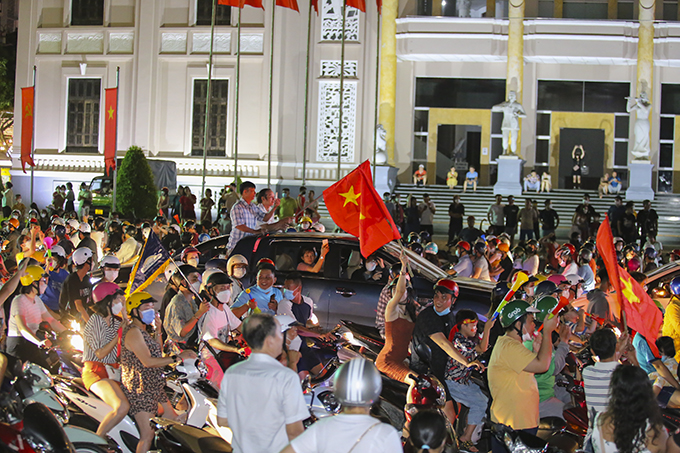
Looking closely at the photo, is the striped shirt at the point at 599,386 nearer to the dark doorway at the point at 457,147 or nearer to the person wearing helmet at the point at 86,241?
the person wearing helmet at the point at 86,241

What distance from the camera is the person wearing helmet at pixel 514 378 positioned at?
18.6ft

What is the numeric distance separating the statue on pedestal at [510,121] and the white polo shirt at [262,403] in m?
26.4

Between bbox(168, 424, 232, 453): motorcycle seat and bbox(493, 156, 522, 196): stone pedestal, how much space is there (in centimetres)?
2426

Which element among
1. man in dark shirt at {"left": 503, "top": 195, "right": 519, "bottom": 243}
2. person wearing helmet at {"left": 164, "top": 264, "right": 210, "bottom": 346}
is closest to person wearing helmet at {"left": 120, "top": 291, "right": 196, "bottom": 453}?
person wearing helmet at {"left": 164, "top": 264, "right": 210, "bottom": 346}

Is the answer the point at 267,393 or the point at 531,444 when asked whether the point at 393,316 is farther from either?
the point at 267,393

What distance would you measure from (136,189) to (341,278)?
17.7 meters

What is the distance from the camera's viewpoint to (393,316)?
709cm

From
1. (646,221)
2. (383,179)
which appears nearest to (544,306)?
(646,221)

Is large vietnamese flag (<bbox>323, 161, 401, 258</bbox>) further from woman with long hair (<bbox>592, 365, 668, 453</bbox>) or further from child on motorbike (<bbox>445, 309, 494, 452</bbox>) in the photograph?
woman with long hair (<bbox>592, 365, 668, 453</bbox>)

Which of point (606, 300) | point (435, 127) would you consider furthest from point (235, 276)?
point (435, 127)

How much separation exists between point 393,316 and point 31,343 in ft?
11.5

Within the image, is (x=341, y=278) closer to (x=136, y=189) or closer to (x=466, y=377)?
(x=466, y=377)

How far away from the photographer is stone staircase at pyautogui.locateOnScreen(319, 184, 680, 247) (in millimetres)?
26516

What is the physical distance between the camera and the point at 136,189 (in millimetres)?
25891
